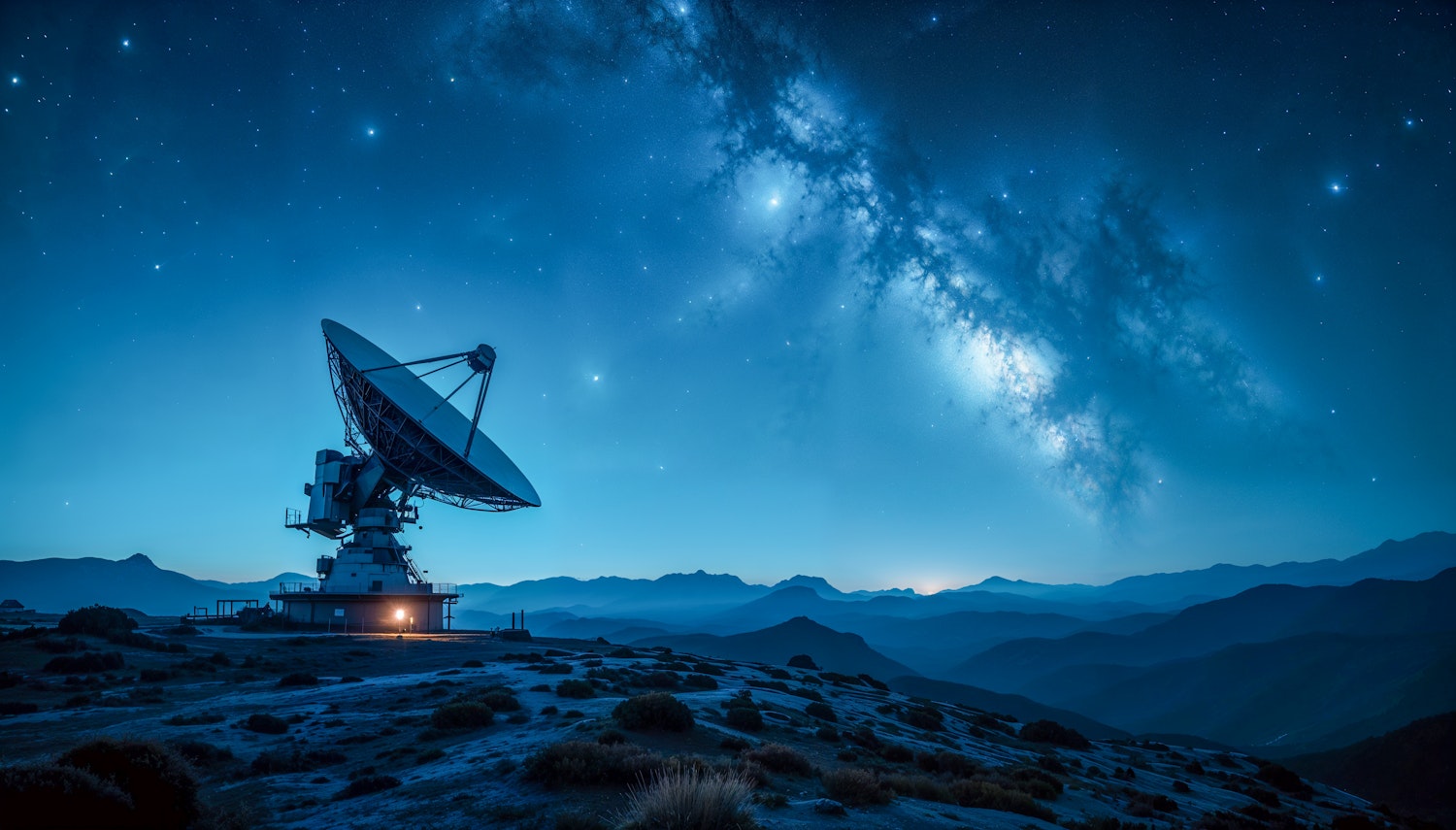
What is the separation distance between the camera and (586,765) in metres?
10.9

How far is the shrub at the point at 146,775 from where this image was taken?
8.44m

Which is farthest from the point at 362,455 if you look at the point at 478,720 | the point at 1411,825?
the point at 1411,825

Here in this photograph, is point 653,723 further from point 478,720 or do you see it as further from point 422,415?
point 422,415

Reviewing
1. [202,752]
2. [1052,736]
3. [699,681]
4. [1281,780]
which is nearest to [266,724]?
[202,752]

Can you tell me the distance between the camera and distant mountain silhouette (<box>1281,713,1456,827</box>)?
65.5m

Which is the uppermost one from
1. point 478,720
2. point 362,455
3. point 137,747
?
point 362,455

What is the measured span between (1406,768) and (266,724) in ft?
337

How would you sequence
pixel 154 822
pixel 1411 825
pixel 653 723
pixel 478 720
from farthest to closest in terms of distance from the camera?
pixel 1411 825, pixel 478 720, pixel 653 723, pixel 154 822

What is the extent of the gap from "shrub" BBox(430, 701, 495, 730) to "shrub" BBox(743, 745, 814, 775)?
7.74 metres

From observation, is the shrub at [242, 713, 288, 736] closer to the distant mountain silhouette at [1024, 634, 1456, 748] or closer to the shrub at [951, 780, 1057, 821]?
the shrub at [951, 780, 1057, 821]

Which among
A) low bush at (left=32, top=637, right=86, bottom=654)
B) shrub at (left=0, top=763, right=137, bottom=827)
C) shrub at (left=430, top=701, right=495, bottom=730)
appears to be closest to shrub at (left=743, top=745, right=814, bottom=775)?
shrub at (left=430, top=701, right=495, bottom=730)

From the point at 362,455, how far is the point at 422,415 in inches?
290

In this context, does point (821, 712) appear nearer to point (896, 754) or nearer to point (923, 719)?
point (896, 754)

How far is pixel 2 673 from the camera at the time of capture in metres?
22.5
